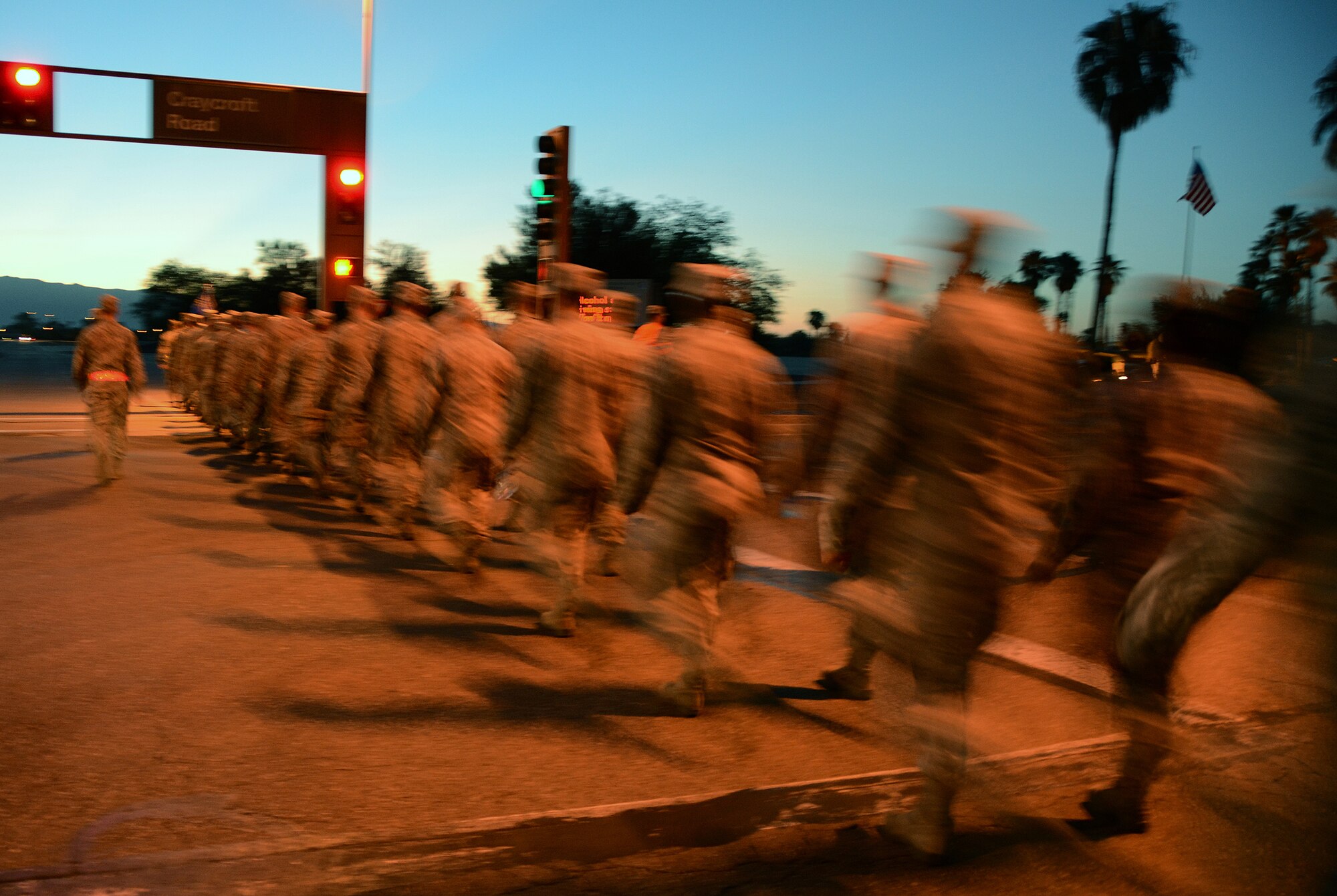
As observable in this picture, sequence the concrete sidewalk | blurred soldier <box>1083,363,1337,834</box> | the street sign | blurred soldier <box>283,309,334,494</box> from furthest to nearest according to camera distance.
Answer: the street sign, blurred soldier <box>283,309,334,494</box>, the concrete sidewalk, blurred soldier <box>1083,363,1337,834</box>

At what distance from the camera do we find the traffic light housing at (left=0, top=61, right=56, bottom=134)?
16.7 m

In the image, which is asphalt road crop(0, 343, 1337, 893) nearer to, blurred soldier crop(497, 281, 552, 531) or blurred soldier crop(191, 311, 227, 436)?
blurred soldier crop(497, 281, 552, 531)

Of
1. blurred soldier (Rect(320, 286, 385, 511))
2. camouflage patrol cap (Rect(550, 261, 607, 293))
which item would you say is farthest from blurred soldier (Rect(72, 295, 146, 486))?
camouflage patrol cap (Rect(550, 261, 607, 293))

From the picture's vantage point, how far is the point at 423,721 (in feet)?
15.9

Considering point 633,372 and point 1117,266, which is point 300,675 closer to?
point 633,372

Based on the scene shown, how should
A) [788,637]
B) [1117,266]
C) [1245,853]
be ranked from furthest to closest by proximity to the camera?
[1117,266]
[788,637]
[1245,853]

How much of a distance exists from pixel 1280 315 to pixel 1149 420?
1146 millimetres

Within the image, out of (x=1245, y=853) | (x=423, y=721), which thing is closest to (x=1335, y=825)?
(x=1245, y=853)

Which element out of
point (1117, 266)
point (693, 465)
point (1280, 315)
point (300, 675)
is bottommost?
point (300, 675)

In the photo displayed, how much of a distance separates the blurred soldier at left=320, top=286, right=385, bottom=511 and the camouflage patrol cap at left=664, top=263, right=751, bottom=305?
17.5ft

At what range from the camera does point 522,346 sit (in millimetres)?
6645

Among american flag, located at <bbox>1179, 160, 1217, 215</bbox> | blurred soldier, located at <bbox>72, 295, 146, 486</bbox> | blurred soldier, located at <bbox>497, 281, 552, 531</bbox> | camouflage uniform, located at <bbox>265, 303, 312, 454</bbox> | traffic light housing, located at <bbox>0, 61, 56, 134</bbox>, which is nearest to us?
blurred soldier, located at <bbox>497, 281, 552, 531</bbox>

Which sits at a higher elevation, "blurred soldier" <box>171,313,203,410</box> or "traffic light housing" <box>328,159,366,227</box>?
"traffic light housing" <box>328,159,366,227</box>

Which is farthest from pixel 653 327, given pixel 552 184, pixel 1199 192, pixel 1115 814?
pixel 1199 192
